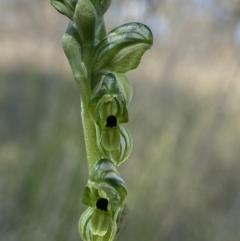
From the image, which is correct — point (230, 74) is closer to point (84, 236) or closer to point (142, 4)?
point (142, 4)

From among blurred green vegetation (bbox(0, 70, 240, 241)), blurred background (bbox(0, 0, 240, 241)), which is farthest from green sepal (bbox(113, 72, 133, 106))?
blurred green vegetation (bbox(0, 70, 240, 241))

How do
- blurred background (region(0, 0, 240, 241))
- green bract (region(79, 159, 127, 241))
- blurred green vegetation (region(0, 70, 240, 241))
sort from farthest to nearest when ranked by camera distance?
blurred green vegetation (region(0, 70, 240, 241)) < blurred background (region(0, 0, 240, 241)) < green bract (region(79, 159, 127, 241))

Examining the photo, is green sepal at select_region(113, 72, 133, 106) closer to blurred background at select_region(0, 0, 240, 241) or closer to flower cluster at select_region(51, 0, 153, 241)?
flower cluster at select_region(51, 0, 153, 241)

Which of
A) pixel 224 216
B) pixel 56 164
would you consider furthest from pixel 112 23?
pixel 224 216

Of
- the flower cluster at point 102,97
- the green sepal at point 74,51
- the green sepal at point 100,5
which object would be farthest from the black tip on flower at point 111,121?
the green sepal at point 100,5

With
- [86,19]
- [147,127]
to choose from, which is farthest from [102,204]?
[147,127]

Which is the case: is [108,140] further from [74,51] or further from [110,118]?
[74,51]
